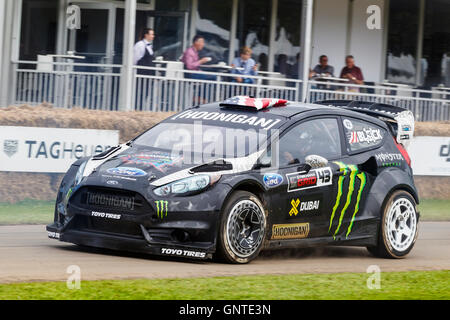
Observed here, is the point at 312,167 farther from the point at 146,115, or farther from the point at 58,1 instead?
the point at 58,1

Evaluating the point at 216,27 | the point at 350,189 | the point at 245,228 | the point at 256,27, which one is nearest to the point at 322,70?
the point at 256,27

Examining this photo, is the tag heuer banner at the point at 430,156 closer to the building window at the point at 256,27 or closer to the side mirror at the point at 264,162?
the building window at the point at 256,27

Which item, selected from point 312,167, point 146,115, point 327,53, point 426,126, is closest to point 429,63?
point 327,53

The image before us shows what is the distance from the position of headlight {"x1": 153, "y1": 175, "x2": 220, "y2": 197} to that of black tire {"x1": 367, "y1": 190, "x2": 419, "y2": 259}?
2.49m

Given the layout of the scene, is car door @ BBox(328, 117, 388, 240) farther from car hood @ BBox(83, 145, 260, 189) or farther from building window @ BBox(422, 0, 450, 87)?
building window @ BBox(422, 0, 450, 87)

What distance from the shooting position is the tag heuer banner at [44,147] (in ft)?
44.0

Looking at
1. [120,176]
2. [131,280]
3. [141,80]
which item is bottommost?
[131,280]

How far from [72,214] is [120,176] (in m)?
0.60

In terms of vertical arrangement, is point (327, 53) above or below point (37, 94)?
above

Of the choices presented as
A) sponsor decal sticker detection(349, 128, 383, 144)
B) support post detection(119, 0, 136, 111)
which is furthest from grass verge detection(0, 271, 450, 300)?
support post detection(119, 0, 136, 111)

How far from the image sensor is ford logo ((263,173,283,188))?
9.23 meters
